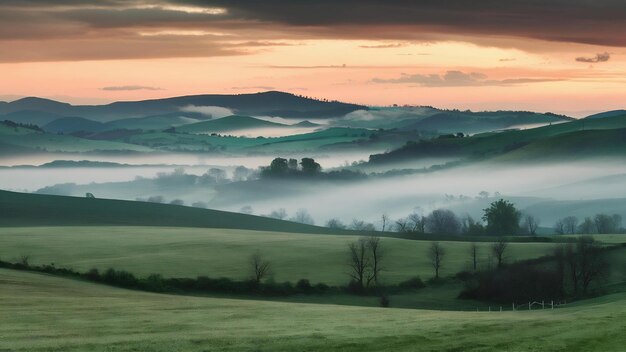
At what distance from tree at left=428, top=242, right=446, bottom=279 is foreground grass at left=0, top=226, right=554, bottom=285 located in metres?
0.72

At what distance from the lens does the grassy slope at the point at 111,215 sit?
168 metres

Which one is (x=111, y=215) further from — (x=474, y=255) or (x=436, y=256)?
(x=436, y=256)

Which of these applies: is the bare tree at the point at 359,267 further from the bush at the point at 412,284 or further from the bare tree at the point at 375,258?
the bush at the point at 412,284

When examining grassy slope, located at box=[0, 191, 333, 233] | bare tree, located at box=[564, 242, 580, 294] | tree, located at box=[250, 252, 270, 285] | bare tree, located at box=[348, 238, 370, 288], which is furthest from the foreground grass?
grassy slope, located at box=[0, 191, 333, 233]

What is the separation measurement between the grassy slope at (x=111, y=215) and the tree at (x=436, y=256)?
46693 mm

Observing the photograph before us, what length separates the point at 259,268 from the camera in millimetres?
103812

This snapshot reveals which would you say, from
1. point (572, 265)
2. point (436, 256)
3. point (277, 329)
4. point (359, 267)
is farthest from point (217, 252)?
point (277, 329)

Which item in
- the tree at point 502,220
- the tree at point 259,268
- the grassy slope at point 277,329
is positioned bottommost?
the grassy slope at point 277,329

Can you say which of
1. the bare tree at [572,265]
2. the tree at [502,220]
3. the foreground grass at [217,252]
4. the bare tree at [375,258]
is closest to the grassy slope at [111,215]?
the foreground grass at [217,252]

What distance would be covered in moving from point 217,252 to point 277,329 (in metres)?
75.2

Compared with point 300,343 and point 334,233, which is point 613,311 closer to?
point 300,343

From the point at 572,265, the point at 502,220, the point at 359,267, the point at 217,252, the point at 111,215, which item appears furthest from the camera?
the point at 502,220

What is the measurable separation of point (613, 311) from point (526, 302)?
36.8 m

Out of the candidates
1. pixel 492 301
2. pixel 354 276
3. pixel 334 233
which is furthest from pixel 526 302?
pixel 334 233
